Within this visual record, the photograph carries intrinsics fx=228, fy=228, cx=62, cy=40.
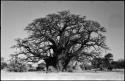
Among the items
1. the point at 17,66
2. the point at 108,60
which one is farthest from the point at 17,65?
the point at 108,60

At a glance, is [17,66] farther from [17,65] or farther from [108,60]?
[108,60]

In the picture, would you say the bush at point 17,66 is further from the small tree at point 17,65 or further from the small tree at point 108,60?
the small tree at point 108,60

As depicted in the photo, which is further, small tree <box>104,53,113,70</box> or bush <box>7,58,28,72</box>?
small tree <box>104,53,113,70</box>

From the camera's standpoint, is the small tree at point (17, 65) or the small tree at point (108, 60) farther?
the small tree at point (108, 60)

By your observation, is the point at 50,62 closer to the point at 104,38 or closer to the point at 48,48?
the point at 48,48

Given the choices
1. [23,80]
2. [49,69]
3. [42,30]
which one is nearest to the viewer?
Answer: [23,80]

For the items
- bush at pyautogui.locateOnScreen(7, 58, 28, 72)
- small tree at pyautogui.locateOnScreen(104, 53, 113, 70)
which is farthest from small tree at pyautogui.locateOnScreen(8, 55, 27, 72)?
small tree at pyautogui.locateOnScreen(104, 53, 113, 70)

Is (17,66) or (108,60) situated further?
(108,60)

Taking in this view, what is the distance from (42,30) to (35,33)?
69cm

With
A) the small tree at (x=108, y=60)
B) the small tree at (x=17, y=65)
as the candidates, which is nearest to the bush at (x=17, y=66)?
the small tree at (x=17, y=65)

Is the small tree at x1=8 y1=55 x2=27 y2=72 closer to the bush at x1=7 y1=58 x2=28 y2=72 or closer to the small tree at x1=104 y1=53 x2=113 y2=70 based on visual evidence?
the bush at x1=7 y1=58 x2=28 y2=72

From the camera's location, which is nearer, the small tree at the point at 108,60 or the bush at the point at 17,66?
the bush at the point at 17,66

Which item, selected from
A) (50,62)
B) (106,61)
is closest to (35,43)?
(50,62)

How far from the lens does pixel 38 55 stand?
1962 centimetres
